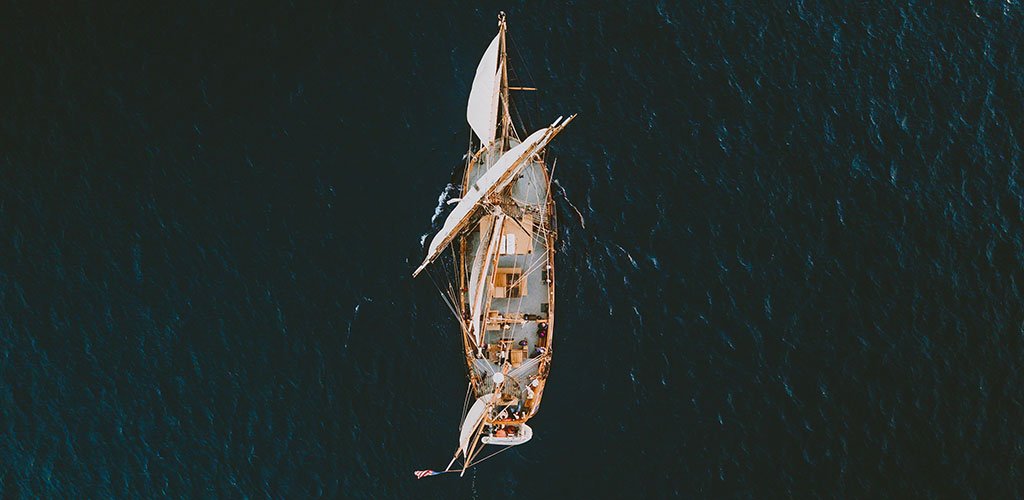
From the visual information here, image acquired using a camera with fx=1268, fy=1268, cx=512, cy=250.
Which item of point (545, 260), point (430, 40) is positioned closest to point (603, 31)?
point (430, 40)

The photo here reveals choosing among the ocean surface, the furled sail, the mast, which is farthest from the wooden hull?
the ocean surface

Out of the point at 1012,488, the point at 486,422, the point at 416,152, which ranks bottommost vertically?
the point at 1012,488

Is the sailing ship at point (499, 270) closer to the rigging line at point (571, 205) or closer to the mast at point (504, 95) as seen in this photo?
the mast at point (504, 95)

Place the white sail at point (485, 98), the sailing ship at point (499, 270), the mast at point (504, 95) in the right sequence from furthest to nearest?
the mast at point (504, 95) < the white sail at point (485, 98) < the sailing ship at point (499, 270)

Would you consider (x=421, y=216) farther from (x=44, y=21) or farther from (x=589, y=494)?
(x=44, y=21)

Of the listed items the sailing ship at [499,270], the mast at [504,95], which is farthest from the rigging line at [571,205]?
the mast at [504,95]

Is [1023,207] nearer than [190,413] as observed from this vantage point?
No
